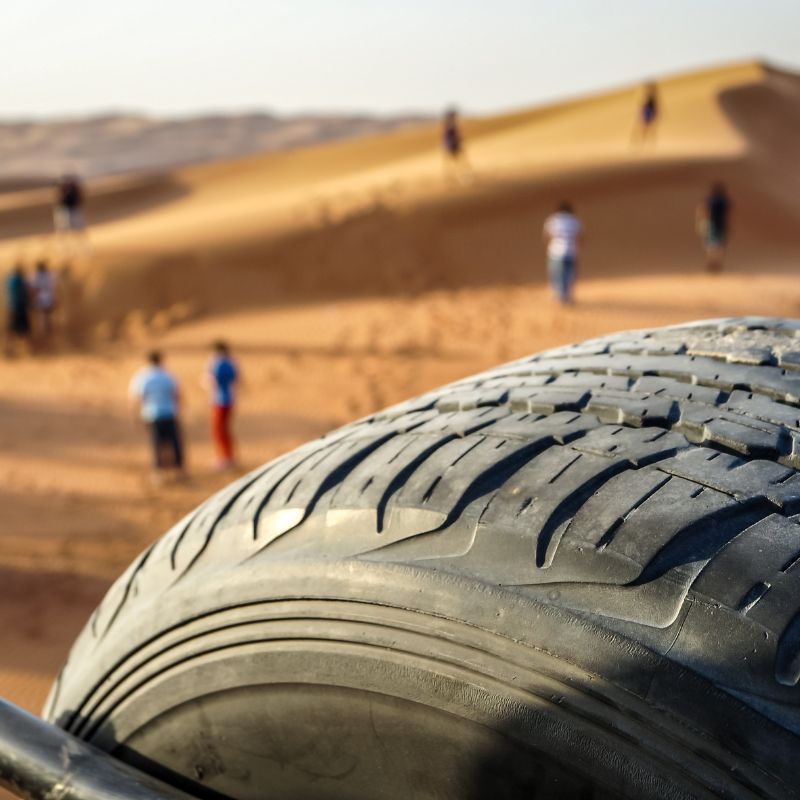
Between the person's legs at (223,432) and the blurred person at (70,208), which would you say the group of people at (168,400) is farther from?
the blurred person at (70,208)

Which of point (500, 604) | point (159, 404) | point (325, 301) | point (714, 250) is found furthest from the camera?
point (714, 250)

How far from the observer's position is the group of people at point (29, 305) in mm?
15523

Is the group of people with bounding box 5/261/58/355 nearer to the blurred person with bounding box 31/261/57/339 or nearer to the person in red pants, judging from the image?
the blurred person with bounding box 31/261/57/339

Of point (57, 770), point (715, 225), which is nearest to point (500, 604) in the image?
point (57, 770)

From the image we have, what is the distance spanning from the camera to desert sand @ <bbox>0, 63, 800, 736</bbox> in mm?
8680

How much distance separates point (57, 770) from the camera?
169 cm

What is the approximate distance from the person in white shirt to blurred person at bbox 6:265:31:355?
8.17 meters

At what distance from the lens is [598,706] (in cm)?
134

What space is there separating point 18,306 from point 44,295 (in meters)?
0.52

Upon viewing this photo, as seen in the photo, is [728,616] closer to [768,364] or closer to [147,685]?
[768,364]

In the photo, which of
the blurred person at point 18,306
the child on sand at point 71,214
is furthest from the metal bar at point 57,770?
the child on sand at point 71,214

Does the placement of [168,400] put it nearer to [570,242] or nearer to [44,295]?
[570,242]

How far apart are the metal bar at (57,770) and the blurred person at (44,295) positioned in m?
15.0

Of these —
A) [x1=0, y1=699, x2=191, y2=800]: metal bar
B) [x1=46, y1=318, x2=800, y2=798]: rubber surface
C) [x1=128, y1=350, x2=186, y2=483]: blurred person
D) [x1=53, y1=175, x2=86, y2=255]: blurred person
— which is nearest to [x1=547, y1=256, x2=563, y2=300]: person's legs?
[x1=128, y1=350, x2=186, y2=483]: blurred person
